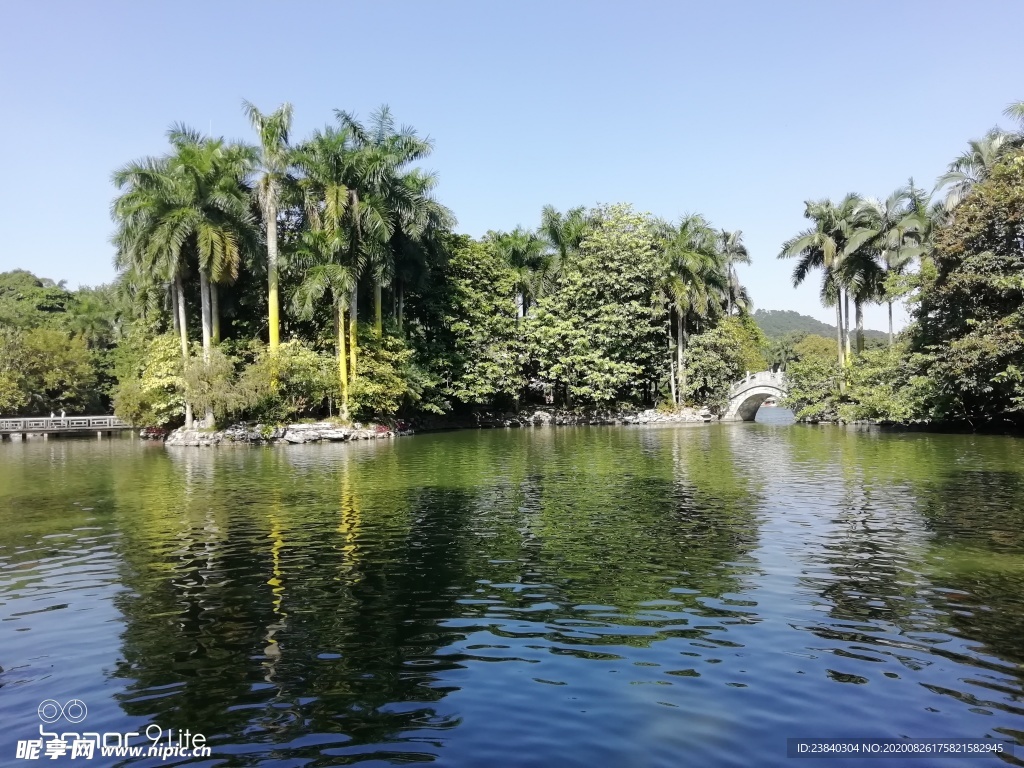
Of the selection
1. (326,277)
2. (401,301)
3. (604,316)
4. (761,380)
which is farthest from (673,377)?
(326,277)

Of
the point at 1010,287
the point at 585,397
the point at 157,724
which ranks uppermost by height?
the point at 1010,287

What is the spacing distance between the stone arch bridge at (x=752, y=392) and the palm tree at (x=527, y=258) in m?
18.6

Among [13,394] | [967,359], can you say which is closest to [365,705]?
[967,359]

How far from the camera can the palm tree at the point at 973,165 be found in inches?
1626

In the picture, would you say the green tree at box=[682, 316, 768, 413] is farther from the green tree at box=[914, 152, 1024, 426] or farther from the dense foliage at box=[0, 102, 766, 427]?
the green tree at box=[914, 152, 1024, 426]

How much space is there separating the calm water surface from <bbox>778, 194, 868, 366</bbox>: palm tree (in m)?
39.4

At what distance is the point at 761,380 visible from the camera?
5831 centimetres

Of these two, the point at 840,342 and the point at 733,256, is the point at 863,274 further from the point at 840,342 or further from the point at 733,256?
the point at 733,256

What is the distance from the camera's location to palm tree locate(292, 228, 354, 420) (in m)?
43.5

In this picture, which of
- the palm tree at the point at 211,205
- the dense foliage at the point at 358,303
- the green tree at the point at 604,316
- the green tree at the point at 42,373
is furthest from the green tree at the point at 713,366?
the green tree at the point at 42,373

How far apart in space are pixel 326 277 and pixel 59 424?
30.9 m

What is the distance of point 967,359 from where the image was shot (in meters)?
34.5

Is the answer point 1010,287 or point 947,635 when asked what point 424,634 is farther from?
point 1010,287

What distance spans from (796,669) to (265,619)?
641cm
